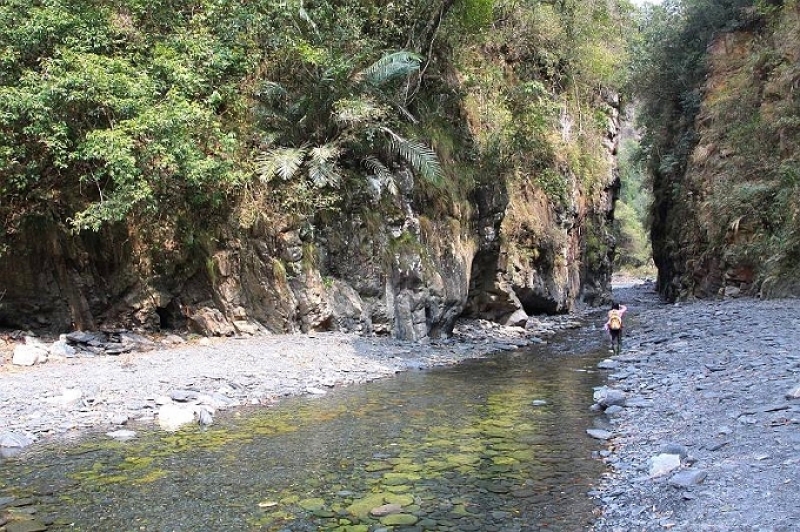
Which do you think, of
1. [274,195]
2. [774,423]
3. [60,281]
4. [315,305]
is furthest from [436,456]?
[60,281]

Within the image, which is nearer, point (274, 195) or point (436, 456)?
point (436, 456)

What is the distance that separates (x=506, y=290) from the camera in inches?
848

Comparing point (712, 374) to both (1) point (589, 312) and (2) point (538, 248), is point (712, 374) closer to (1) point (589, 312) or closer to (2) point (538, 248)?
(2) point (538, 248)

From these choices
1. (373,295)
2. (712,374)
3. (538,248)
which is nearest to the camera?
(712,374)

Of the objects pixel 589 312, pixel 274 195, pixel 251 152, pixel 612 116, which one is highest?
pixel 612 116

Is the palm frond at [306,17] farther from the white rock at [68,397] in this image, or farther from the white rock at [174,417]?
the white rock at [174,417]

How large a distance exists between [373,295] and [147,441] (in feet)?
29.9

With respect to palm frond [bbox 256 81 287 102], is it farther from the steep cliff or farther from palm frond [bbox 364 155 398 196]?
palm frond [bbox 364 155 398 196]

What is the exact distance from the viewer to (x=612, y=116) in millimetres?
31781

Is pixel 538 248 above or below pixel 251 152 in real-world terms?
below

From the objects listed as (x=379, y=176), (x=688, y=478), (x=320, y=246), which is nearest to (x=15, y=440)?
(x=688, y=478)

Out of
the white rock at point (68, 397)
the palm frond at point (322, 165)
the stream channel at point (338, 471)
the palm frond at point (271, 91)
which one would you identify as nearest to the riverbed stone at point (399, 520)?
the stream channel at point (338, 471)

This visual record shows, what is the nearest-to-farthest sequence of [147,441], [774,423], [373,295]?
[774,423] → [147,441] → [373,295]

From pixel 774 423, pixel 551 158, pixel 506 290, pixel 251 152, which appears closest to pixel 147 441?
pixel 774 423
